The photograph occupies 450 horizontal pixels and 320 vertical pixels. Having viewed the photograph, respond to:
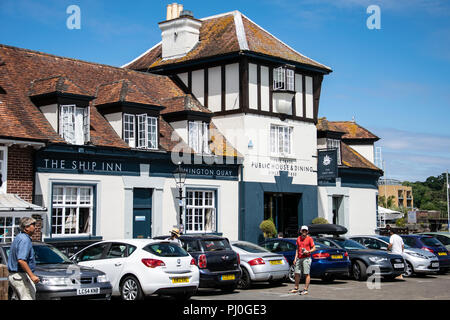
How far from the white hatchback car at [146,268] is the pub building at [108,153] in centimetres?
617

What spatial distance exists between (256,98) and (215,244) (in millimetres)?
12915

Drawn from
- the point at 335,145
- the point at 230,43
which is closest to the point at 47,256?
the point at 230,43

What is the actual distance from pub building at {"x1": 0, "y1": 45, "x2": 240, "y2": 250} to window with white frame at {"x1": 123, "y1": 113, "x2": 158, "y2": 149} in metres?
0.04

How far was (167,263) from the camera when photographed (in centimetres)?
1420

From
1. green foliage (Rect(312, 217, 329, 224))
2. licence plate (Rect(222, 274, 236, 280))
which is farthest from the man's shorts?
green foliage (Rect(312, 217, 329, 224))

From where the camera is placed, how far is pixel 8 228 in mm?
19641

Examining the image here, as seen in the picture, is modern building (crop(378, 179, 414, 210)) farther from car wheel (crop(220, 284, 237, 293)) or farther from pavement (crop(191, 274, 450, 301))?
car wheel (crop(220, 284, 237, 293))

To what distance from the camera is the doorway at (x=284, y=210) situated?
1180 inches

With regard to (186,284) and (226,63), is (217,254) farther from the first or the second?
(226,63)

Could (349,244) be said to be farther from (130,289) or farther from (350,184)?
(350,184)

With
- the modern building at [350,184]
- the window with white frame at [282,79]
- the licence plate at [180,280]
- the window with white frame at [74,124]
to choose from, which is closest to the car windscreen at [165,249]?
the licence plate at [180,280]

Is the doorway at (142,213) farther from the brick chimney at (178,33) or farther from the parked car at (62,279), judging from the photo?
the parked car at (62,279)

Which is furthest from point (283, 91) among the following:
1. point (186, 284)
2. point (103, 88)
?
point (186, 284)

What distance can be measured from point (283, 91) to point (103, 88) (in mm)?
8557
